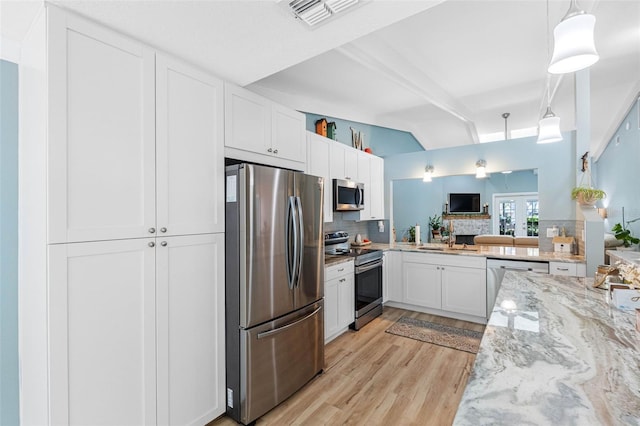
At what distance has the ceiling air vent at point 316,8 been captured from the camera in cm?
150

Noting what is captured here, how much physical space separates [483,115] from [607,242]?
8.21ft

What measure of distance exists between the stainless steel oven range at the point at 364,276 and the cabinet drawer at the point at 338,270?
12cm

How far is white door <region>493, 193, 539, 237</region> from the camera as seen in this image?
27.2 ft

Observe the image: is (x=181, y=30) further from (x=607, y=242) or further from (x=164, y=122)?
(x=607, y=242)

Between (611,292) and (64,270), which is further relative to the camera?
(611,292)

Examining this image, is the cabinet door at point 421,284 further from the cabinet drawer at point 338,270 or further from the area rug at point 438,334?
the cabinet drawer at point 338,270

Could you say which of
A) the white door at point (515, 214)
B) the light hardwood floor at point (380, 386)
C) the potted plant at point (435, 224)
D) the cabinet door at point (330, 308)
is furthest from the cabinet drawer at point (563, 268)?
the white door at point (515, 214)

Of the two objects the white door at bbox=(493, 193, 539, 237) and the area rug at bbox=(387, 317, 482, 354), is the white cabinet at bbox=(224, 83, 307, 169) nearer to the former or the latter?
the area rug at bbox=(387, 317, 482, 354)

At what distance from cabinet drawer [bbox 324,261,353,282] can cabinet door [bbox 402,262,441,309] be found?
3.87ft

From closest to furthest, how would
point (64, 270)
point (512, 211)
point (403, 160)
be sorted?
point (64, 270)
point (403, 160)
point (512, 211)

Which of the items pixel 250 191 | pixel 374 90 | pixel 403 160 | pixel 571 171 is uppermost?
pixel 374 90

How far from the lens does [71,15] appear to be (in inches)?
57.2

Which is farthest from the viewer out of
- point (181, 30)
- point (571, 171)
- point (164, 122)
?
point (571, 171)

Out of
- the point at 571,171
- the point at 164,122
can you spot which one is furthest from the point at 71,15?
the point at 571,171
